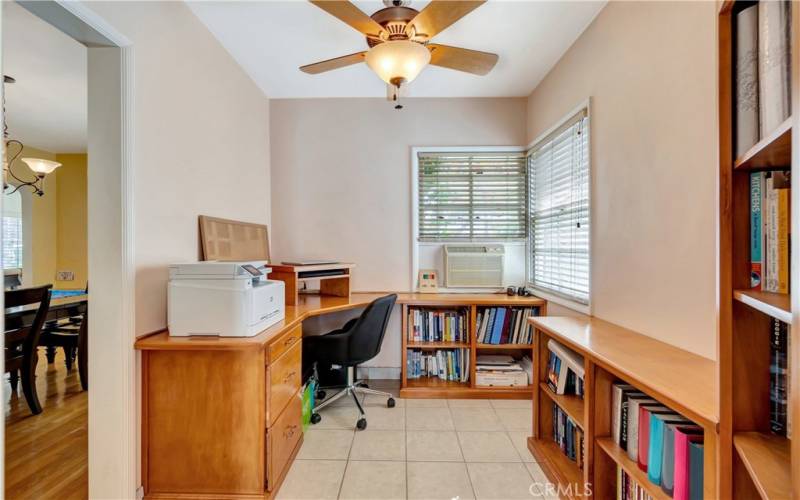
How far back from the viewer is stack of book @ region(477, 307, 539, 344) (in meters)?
2.85

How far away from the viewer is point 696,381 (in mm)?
1104

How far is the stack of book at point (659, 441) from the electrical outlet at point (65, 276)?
20.7 feet

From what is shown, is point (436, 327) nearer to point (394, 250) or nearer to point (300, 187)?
point (394, 250)

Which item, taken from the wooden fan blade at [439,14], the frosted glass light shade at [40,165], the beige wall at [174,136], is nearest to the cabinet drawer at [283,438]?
the beige wall at [174,136]

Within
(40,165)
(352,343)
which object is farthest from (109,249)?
(40,165)

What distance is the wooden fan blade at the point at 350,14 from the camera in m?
1.51

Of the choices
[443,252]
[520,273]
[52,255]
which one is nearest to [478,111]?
[443,252]

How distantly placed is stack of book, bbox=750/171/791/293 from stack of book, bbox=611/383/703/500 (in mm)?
609

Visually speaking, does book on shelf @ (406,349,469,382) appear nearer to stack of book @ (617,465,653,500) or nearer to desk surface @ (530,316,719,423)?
desk surface @ (530,316,719,423)

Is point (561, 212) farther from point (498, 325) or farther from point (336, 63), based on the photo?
point (336, 63)

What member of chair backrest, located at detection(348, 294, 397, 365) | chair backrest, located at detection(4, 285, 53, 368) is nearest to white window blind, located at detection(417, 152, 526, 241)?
chair backrest, located at detection(348, 294, 397, 365)

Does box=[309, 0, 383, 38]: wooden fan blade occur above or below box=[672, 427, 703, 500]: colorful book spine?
above

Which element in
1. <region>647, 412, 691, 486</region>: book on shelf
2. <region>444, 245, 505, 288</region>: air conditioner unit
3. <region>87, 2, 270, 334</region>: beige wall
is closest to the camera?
<region>647, 412, 691, 486</region>: book on shelf

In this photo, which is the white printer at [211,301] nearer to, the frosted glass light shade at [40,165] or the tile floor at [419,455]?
the tile floor at [419,455]
